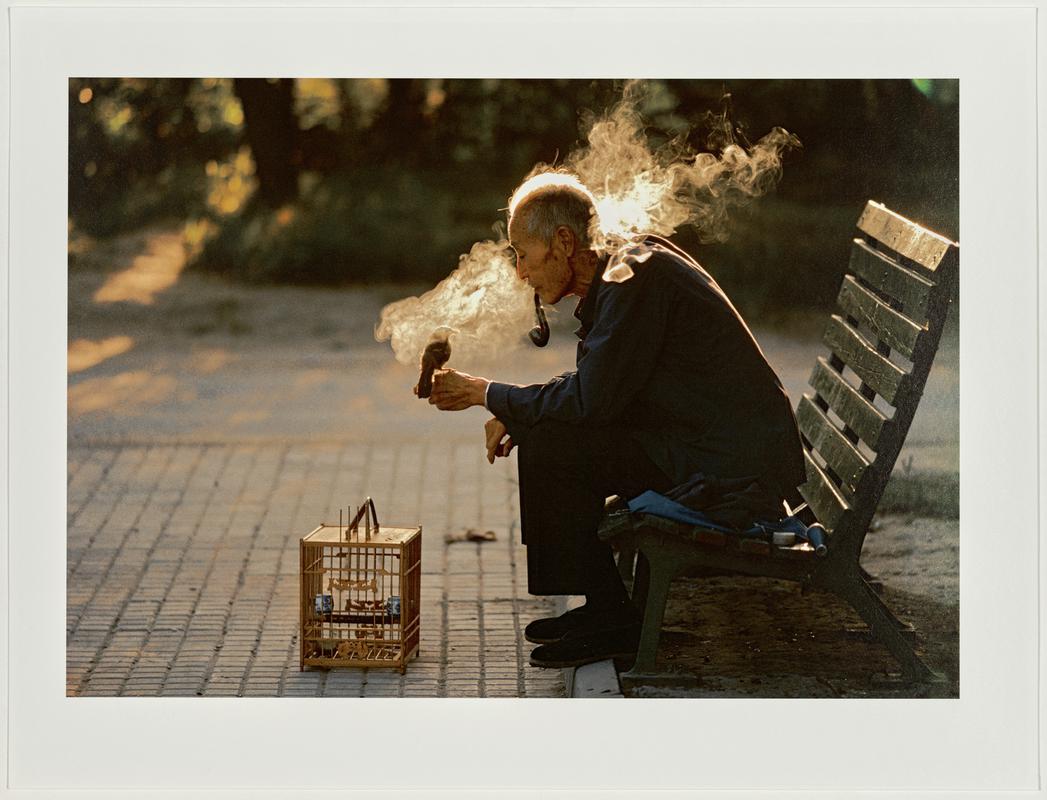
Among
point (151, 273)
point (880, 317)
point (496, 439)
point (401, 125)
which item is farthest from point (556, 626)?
point (151, 273)

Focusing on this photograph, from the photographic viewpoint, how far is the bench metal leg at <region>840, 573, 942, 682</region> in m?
4.85

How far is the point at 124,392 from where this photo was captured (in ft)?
23.1

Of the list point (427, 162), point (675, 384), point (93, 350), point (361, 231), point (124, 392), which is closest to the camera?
point (675, 384)

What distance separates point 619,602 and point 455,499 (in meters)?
2.41

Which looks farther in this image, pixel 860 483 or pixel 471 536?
pixel 471 536

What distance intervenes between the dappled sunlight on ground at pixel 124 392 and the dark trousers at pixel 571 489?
1.85 metres

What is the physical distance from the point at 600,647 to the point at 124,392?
2859 millimetres

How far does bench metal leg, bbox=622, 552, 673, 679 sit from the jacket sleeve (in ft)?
1.61

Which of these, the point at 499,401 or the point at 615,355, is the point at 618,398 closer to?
the point at 615,355

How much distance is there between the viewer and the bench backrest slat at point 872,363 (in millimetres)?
4758

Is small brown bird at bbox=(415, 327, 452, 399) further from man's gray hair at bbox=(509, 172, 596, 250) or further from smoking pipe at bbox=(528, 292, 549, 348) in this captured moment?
man's gray hair at bbox=(509, 172, 596, 250)

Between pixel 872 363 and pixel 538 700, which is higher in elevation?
pixel 872 363

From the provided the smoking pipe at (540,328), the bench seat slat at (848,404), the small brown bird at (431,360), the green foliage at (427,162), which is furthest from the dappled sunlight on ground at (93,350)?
the bench seat slat at (848,404)
